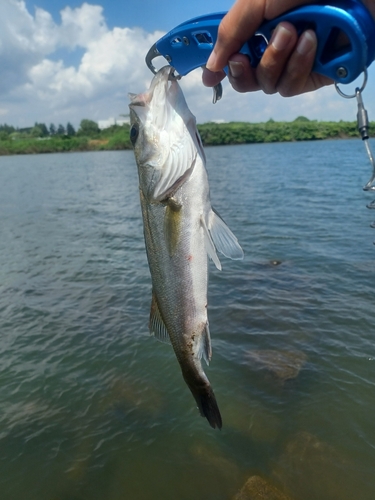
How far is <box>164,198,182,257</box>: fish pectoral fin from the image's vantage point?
2.74 m

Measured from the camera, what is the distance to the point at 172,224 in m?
2.78

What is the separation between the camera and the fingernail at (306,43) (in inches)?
88.4

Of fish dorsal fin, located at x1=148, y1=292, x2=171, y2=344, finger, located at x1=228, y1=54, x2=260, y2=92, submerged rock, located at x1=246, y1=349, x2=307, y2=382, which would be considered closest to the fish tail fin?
fish dorsal fin, located at x1=148, y1=292, x2=171, y2=344

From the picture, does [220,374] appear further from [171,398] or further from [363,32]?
[363,32]

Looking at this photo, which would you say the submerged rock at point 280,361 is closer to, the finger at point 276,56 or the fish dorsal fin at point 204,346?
the fish dorsal fin at point 204,346

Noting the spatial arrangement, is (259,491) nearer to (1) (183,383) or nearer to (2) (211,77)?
(1) (183,383)

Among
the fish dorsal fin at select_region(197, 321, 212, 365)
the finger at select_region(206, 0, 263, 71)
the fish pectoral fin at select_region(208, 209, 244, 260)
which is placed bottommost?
the fish dorsal fin at select_region(197, 321, 212, 365)

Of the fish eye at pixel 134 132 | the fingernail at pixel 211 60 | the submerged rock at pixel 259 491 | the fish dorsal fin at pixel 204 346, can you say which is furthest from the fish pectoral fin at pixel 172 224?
the submerged rock at pixel 259 491

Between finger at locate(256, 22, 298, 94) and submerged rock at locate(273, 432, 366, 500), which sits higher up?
finger at locate(256, 22, 298, 94)

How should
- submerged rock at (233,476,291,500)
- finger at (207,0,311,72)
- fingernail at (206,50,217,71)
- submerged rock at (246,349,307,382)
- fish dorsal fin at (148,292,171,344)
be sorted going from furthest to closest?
submerged rock at (246,349,307,382), submerged rock at (233,476,291,500), fish dorsal fin at (148,292,171,344), fingernail at (206,50,217,71), finger at (207,0,311,72)

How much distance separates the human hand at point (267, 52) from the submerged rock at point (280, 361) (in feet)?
18.2

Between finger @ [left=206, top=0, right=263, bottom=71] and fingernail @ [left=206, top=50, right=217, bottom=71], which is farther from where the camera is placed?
fingernail @ [left=206, top=50, right=217, bottom=71]

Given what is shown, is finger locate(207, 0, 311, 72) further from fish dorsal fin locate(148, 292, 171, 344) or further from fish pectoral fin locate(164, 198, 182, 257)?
fish dorsal fin locate(148, 292, 171, 344)

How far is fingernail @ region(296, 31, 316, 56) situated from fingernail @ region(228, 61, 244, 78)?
40cm
